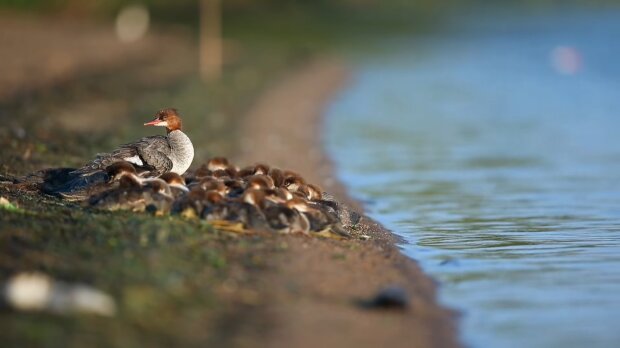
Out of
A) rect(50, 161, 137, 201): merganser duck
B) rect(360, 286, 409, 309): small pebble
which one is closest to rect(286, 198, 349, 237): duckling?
rect(50, 161, 137, 201): merganser duck

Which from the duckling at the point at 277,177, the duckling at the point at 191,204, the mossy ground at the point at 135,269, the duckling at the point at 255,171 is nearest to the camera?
the mossy ground at the point at 135,269

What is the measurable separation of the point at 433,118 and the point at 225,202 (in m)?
15.1

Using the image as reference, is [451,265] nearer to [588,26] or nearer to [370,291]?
[370,291]

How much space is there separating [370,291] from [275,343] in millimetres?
1747

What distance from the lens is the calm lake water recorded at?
29.5 feet

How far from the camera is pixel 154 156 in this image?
40.4 feet

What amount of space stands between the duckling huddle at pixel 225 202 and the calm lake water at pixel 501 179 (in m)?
1.05

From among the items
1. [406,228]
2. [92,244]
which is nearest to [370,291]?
[92,244]

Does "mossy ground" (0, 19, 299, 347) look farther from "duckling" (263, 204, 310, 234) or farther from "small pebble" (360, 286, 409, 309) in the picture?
"small pebble" (360, 286, 409, 309)

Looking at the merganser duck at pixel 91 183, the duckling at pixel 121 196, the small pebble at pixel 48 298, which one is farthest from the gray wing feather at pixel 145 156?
the small pebble at pixel 48 298

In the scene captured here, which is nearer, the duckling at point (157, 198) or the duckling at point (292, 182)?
the duckling at point (157, 198)

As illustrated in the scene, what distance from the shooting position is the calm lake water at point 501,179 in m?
8.98

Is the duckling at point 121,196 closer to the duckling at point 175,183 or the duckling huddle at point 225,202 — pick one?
the duckling huddle at point 225,202

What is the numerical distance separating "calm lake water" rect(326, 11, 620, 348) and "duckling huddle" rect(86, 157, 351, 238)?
1046mm
